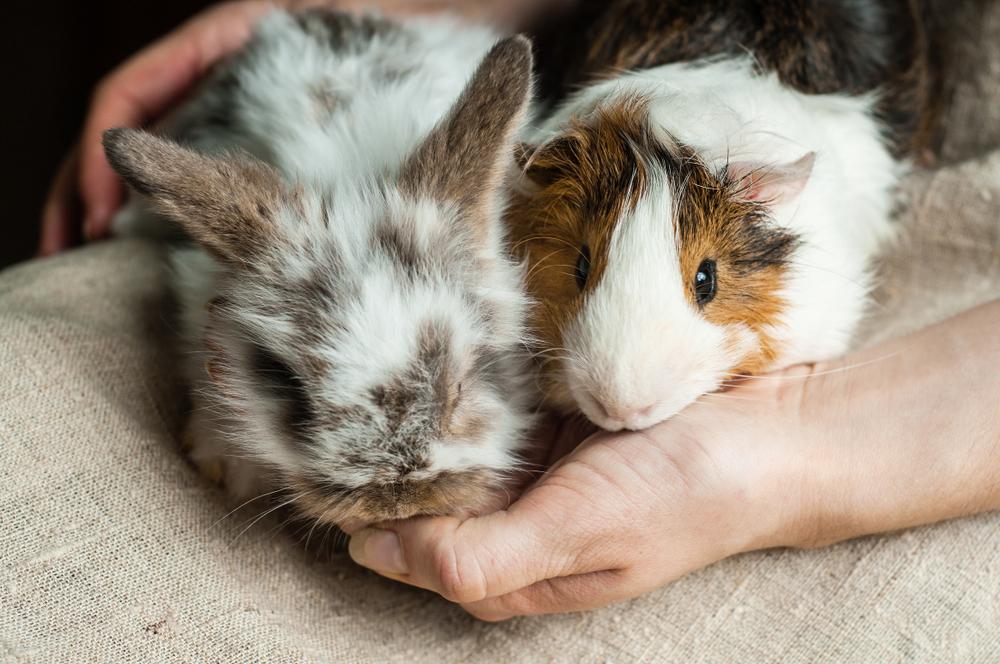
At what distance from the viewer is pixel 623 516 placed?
157 centimetres

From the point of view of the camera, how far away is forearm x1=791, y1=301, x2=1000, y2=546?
173 cm

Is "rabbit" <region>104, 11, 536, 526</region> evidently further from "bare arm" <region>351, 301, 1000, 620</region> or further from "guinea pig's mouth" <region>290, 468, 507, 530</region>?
"bare arm" <region>351, 301, 1000, 620</region>

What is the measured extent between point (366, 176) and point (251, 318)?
375 millimetres

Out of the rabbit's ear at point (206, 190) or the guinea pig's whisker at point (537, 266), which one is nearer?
the rabbit's ear at point (206, 190)

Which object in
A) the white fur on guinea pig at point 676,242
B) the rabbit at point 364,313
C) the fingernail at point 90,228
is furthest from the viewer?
the fingernail at point 90,228

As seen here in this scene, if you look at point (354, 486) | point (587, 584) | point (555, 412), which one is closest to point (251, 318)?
point (354, 486)

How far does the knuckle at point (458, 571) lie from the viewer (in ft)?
4.89

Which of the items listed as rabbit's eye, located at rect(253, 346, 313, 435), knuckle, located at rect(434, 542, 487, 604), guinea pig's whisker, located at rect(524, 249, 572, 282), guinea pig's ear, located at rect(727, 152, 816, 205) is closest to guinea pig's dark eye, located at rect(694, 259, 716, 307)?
guinea pig's ear, located at rect(727, 152, 816, 205)

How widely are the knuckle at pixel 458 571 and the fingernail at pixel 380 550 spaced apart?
0.36 feet

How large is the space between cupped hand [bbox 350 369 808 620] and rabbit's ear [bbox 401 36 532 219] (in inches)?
20.8

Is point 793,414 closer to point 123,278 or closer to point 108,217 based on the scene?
point 123,278

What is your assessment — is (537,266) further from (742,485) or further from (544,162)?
(742,485)

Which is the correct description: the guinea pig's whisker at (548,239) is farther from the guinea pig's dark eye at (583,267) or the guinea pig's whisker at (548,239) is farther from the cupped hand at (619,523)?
the cupped hand at (619,523)

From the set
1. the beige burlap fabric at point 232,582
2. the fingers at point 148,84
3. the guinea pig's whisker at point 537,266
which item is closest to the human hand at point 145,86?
the fingers at point 148,84
